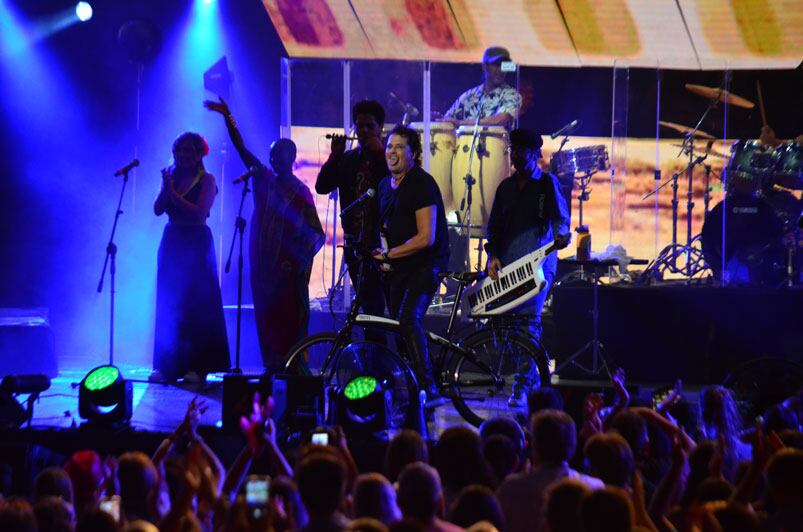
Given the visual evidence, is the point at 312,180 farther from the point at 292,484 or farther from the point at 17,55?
the point at 292,484

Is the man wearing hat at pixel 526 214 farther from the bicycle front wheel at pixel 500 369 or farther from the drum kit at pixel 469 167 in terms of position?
the drum kit at pixel 469 167

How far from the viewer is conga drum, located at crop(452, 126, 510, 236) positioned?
34.1ft

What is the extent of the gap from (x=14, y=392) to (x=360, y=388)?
7.02ft

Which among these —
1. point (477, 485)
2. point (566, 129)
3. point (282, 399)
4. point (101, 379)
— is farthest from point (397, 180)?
point (566, 129)

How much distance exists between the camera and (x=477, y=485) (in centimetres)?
376

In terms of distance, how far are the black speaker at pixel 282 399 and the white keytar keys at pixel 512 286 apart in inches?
57.5

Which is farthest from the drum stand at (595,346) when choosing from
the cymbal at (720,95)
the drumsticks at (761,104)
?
the drumsticks at (761,104)

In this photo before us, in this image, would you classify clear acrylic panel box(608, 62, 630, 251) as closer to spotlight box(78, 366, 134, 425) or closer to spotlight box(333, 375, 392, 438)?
spotlight box(333, 375, 392, 438)

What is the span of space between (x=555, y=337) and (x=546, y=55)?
4.91m

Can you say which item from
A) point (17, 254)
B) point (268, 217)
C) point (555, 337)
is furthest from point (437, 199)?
point (17, 254)

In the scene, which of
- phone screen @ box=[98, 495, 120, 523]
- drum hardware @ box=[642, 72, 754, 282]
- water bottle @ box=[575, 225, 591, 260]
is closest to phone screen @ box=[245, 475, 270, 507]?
phone screen @ box=[98, 495, 120, 523]

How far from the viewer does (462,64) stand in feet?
35.6

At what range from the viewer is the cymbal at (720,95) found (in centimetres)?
1123

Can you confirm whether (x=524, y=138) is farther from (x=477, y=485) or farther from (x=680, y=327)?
(x=477, y=485)
